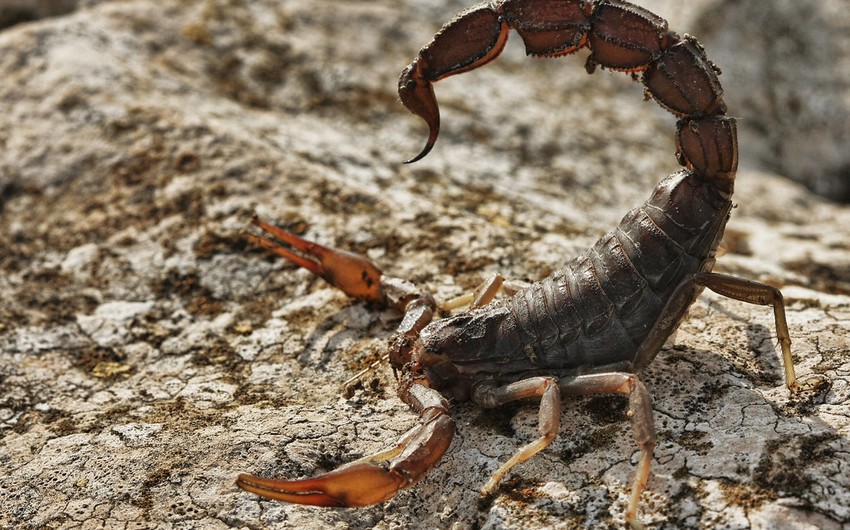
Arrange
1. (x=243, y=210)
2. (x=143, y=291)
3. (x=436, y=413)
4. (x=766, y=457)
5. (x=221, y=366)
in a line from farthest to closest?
(x=243, y=210) → (x=143, y=291) → (x=221, y=366) → (x=436, y=413) → (x=766, y=457)

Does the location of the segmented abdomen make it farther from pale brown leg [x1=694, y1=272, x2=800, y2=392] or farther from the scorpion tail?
the scorpion tail

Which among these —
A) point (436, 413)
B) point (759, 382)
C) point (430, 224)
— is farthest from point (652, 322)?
point (430, 224)

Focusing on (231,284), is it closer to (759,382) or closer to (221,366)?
(221,366)

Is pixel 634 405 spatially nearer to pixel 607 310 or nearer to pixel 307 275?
pixel 607 310

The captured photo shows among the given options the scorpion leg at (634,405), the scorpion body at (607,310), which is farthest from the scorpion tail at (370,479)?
the scorpion leg at (634,405)

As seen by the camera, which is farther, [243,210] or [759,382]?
[243,210]

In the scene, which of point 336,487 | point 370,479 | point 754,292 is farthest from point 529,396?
point 754,292
